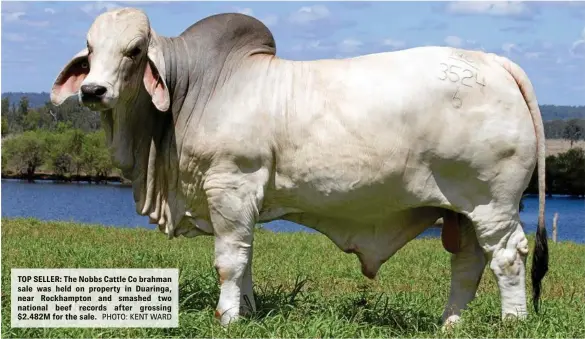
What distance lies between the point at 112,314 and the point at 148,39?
1762mm

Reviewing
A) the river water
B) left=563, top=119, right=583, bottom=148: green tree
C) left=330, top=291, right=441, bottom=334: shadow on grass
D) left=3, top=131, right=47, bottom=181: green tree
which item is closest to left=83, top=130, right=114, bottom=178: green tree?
the river water

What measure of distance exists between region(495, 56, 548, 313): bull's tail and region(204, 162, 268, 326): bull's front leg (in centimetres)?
169

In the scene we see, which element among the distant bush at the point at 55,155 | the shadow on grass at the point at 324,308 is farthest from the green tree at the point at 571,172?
the shadow on grass at the point at 324,308

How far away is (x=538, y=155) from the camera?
5773 mm

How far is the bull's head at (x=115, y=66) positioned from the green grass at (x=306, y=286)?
140 cm

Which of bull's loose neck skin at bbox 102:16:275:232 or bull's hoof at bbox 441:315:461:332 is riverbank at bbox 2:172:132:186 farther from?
bull's hoof at bbox 441:315:461:332

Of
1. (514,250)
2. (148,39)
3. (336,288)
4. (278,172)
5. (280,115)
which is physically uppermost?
(148,39)

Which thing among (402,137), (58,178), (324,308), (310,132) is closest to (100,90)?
(310,132)

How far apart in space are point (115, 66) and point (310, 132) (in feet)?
4.04

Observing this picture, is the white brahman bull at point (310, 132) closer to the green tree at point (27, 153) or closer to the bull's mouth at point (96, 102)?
the bull's mouth at point (96, 102)

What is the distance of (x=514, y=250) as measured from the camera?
5703mm

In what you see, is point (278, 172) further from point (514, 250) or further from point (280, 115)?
point (514, 250)

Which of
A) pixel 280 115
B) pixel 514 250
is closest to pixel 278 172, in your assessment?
pixel 280 115

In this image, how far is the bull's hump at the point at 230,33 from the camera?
5910 mm
